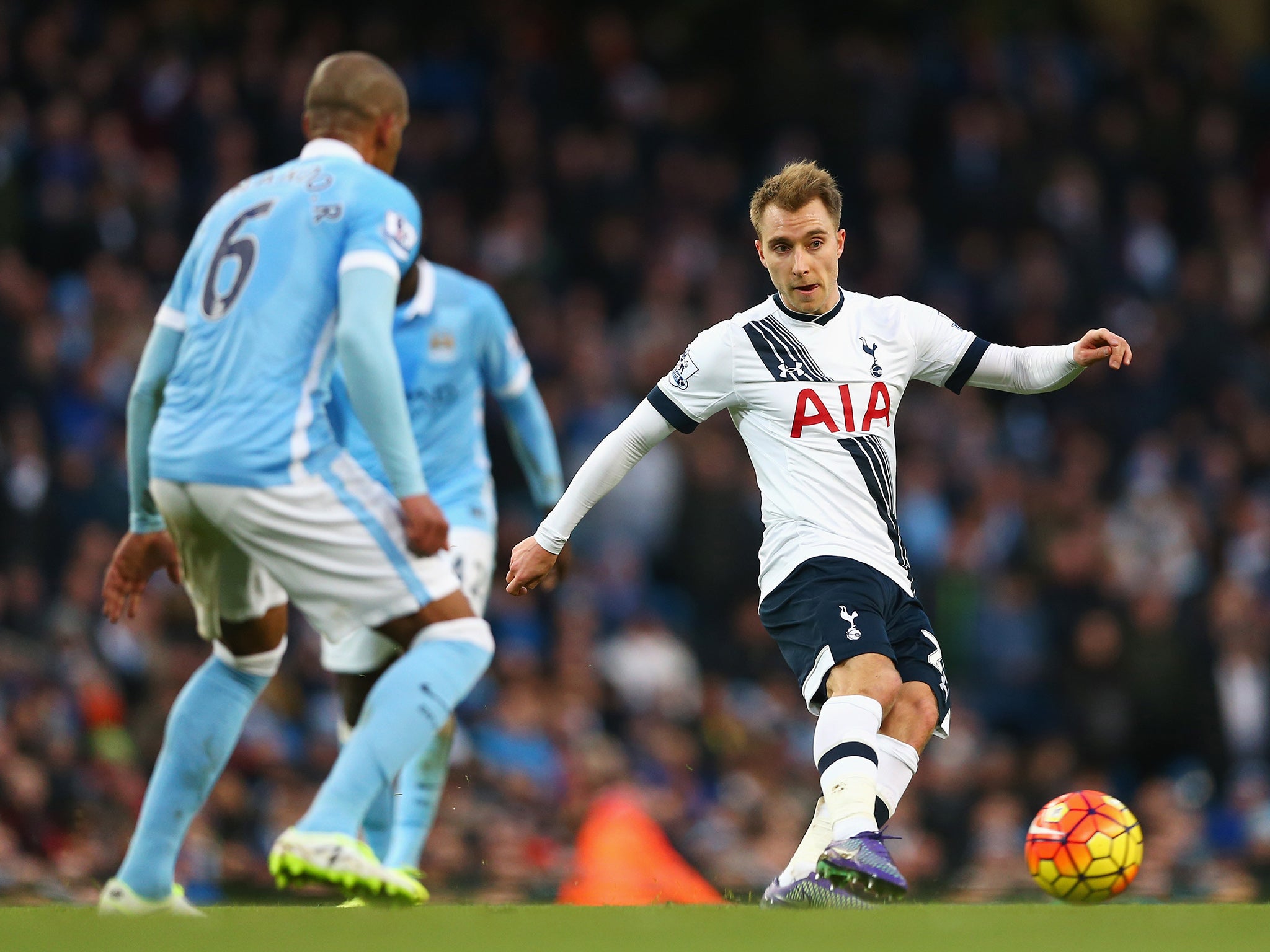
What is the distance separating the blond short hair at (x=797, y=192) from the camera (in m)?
5.58

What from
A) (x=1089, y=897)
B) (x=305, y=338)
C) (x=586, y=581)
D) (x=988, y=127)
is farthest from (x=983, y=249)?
(x=305, y=338)

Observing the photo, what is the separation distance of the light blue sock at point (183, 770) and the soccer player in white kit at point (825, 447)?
92cm

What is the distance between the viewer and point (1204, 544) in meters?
12.1

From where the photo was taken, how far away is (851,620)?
520cm

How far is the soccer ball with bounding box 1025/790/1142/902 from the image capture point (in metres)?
5.37

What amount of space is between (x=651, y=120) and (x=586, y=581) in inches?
179

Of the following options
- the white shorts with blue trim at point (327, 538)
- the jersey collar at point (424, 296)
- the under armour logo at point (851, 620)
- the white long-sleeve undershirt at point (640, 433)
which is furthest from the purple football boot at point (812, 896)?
the jersey collar at point (424, 296)

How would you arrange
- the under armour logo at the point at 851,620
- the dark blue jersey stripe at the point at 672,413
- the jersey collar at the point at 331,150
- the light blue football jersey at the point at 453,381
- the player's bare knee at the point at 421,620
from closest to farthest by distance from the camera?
the player's bare knee at the point at 421,620 < the jersey collar at the point at 331,150 < the under armour logo at the point at 851,620 < the dark blue jersey stripe at the point at 672,413 < the light blue football jersey at the point at 453,381

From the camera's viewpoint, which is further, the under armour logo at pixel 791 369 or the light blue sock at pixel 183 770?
the under armour logo at pixel 791 369

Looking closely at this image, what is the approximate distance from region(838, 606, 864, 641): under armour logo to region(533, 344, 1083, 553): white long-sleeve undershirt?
790 millimetres

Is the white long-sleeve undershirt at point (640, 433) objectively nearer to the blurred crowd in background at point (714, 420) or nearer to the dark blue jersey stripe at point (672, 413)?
the dark blue jersey stripe at point (672, 413)

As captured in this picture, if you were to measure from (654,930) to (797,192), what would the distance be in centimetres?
250

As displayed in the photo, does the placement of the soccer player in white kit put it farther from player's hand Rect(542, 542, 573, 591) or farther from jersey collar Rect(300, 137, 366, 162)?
jersey collar Rect(300, 137, 366, 162)

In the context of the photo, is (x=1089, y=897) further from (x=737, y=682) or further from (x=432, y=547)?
(x=737, y=682)
